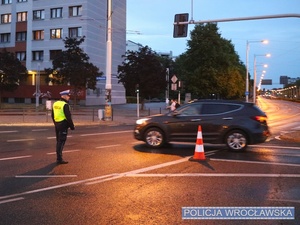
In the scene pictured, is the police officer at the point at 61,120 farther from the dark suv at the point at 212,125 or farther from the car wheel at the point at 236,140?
the car wheel at the point at 236,140

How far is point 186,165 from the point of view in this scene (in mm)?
9250

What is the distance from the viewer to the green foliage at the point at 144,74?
131 ft

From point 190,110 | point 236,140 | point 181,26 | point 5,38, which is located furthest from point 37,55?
point 236,140

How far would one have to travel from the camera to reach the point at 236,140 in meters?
11.7

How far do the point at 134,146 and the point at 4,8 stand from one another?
187ft

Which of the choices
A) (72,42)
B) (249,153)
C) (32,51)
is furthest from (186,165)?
(32,51)

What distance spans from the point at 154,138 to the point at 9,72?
35.2 m

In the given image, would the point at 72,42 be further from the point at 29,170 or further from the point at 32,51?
the point at 29,170

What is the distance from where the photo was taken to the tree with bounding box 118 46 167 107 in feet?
131

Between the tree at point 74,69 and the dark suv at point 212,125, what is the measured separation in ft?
95.2

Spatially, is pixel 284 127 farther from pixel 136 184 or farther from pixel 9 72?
pixel 9 72

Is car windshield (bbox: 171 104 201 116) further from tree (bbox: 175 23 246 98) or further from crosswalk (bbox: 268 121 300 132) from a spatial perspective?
tree (bbox: 175 23 246 98)

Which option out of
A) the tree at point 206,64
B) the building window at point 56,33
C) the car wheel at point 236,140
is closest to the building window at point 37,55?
the building window at point 56,33

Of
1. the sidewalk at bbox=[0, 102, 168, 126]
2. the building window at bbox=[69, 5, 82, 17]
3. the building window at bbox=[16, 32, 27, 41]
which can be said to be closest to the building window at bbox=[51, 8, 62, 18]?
the building window at bbox=[69, 5, 82, 17]
